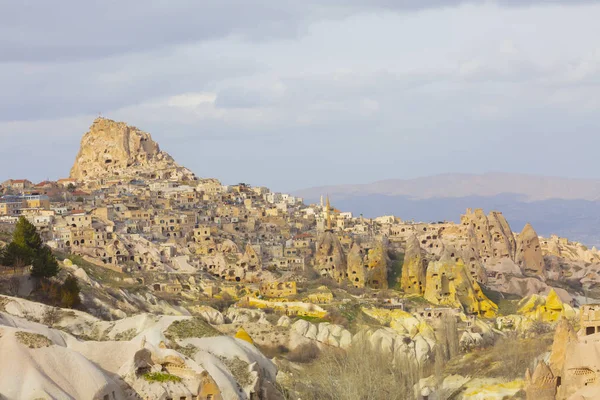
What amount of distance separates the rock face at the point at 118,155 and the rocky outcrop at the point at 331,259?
69456 mm

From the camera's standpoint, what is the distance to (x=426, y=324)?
79500mm

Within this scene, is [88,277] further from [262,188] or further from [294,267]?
[262,188]

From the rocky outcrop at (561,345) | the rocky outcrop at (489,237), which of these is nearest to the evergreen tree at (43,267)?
the rocky outcrop at (561,345)

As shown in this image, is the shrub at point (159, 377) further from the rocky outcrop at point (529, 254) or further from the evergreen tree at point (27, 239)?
the rocky outcrop at point (529, 254)

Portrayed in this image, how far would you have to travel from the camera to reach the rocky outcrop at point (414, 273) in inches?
3804

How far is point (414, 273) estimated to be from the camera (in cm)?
9756

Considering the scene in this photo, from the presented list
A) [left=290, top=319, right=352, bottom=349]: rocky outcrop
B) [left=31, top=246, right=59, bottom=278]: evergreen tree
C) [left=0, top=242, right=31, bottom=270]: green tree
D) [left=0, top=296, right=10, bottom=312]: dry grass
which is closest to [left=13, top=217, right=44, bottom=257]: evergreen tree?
[left=0, top=242, right=31, bottom=270]: green tree

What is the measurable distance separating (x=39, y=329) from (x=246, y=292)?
48683 mm

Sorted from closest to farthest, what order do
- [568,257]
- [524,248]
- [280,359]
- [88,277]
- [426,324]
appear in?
[280,359] → [88,277] → [426,324] → [524,248] → [568,257]

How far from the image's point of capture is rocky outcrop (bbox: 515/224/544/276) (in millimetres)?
110688

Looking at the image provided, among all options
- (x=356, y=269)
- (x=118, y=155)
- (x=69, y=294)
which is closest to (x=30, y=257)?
(x=69, y=294)

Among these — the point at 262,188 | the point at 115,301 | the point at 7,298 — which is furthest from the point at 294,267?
the point at 262,188

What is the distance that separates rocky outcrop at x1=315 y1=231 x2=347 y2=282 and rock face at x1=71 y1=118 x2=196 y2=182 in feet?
228

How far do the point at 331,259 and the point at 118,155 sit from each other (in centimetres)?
8236
